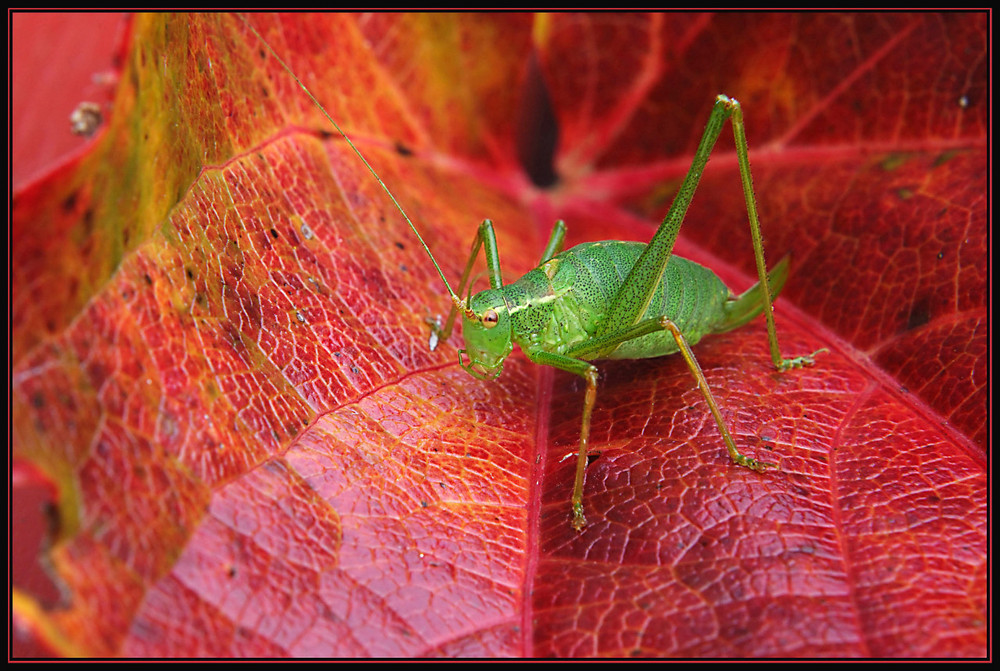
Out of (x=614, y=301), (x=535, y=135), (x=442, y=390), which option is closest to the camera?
(x=442, y=390)

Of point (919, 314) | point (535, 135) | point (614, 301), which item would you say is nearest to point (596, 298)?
point (614, 301)

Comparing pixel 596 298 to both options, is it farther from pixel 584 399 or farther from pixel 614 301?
pixel 584 399

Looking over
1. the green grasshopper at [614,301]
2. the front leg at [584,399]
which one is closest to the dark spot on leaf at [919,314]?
the green grasshopper at [614,301]

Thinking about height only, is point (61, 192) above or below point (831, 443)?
above

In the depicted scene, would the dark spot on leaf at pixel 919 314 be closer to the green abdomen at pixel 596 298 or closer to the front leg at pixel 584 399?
the green abdomen at pixel 596 298

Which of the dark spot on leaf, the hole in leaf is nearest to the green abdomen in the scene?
the dark spot on leaf
